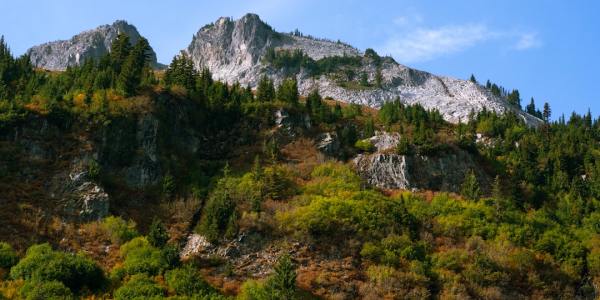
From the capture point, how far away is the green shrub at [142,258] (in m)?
48.5

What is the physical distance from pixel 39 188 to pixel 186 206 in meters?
14.0

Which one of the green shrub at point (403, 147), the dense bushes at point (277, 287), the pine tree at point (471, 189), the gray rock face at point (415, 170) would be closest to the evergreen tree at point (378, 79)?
the gray rock face at point (415, 170)

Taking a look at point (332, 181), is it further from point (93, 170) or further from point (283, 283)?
point (283, 283)

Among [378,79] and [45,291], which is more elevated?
[378,79]

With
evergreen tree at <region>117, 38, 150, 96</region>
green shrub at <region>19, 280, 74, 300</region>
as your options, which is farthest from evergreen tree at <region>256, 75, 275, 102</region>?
green shrub at <region>19, 280, 74, 300</region>

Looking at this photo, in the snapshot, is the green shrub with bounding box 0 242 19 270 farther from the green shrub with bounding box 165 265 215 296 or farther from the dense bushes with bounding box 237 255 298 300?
the dense bushes with bounding box 237 255 298 300

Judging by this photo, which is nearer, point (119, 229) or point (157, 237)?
point (157, 237)

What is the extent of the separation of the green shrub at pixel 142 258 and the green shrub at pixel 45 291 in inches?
223

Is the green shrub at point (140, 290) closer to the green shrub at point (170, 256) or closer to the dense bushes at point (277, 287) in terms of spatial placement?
the green shrub at point (170, 256)

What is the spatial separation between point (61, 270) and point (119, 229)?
32.4 ft

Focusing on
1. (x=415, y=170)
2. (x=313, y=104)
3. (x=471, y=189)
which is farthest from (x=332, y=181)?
(x=313, y=104)

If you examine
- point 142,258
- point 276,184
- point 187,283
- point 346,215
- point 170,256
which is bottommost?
point 187,283

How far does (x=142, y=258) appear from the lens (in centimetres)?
5019

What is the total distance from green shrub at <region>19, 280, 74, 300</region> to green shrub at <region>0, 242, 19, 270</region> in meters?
4.89
